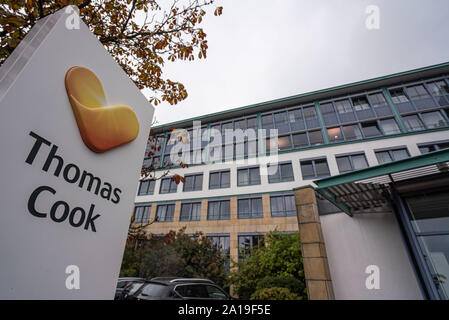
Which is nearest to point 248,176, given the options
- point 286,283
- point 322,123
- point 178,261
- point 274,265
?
point 322,123

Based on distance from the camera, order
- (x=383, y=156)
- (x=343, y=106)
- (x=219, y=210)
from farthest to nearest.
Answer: (x=343, y=106)
(x=219, y=210)
(x=383, y=156)

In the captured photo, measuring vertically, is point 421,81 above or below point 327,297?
above

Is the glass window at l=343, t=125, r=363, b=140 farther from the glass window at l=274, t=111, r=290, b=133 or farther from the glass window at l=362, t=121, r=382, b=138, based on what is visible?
the glass window at l=274, t=111, r=290, b=133

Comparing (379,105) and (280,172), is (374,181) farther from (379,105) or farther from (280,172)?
(379,105)

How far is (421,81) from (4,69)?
3296cm

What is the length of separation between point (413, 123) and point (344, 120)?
248 inches

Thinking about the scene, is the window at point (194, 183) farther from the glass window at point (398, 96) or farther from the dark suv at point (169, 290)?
the glass window at point (398, 96)

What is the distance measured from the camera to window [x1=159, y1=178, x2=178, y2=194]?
26750 mm

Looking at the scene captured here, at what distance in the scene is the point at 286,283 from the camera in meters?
9.91

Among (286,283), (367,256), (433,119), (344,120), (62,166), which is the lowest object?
(286,283)

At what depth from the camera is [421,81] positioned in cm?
2348

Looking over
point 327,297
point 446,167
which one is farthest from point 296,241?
point 446,167

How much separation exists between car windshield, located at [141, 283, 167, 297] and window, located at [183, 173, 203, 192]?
58.9ft
